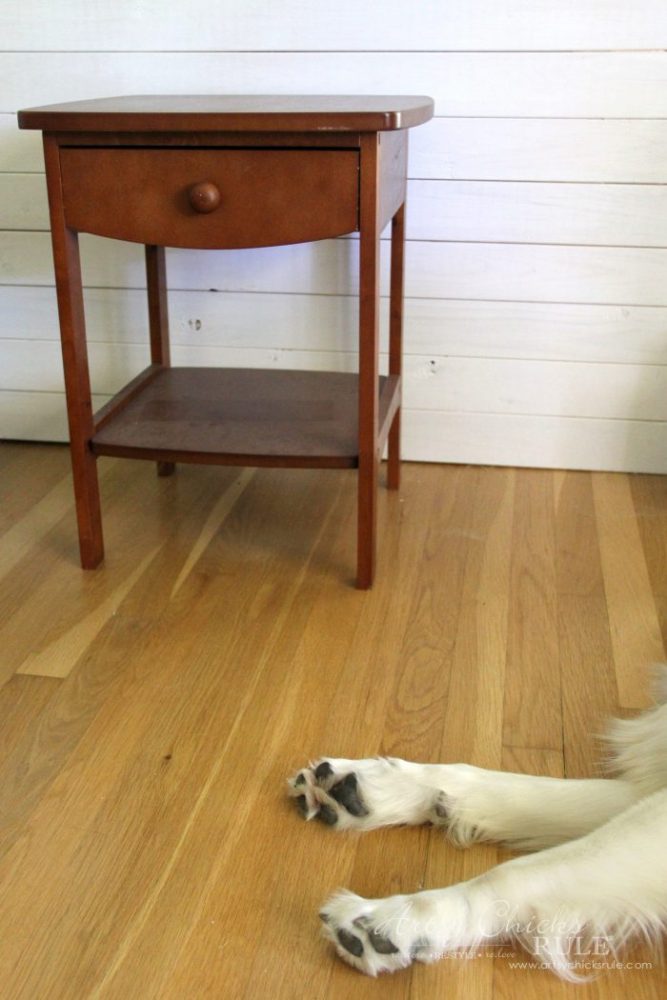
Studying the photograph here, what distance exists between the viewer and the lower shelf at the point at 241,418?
142 centimetres

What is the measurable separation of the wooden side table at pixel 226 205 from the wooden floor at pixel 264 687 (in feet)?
0.46

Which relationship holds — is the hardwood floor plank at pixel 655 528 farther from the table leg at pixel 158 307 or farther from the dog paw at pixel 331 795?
the table leg at pixel 158 307

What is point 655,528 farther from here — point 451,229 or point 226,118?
point 226,118

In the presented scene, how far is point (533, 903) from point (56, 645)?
727mm

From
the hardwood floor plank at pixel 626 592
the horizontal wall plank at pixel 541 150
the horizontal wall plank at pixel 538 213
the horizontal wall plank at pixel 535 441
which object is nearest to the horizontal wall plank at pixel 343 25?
the horizontal wall plank at pixel 541 150

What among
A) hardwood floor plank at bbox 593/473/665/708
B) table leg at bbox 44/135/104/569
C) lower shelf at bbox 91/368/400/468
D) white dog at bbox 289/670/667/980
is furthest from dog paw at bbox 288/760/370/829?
table leg at bbox 44/135/104/569

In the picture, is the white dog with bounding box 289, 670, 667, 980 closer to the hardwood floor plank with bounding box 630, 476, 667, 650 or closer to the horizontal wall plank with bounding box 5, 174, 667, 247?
the hardwood floor plank with bounding box 630, 476, 667, 650

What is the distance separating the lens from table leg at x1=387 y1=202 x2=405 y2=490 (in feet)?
5.50

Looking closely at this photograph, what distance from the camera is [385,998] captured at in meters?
0.83

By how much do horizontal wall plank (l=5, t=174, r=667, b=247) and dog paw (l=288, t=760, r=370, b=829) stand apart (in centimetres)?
105

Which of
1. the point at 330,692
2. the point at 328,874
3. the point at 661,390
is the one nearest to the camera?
the point at 328,874

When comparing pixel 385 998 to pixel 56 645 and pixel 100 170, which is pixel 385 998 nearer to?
pixel 56 645

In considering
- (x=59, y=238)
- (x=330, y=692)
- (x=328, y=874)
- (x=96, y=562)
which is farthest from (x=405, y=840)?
(x=59, y=238)

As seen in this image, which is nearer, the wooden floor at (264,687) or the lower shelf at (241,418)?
the wooden floor at (264,687)
